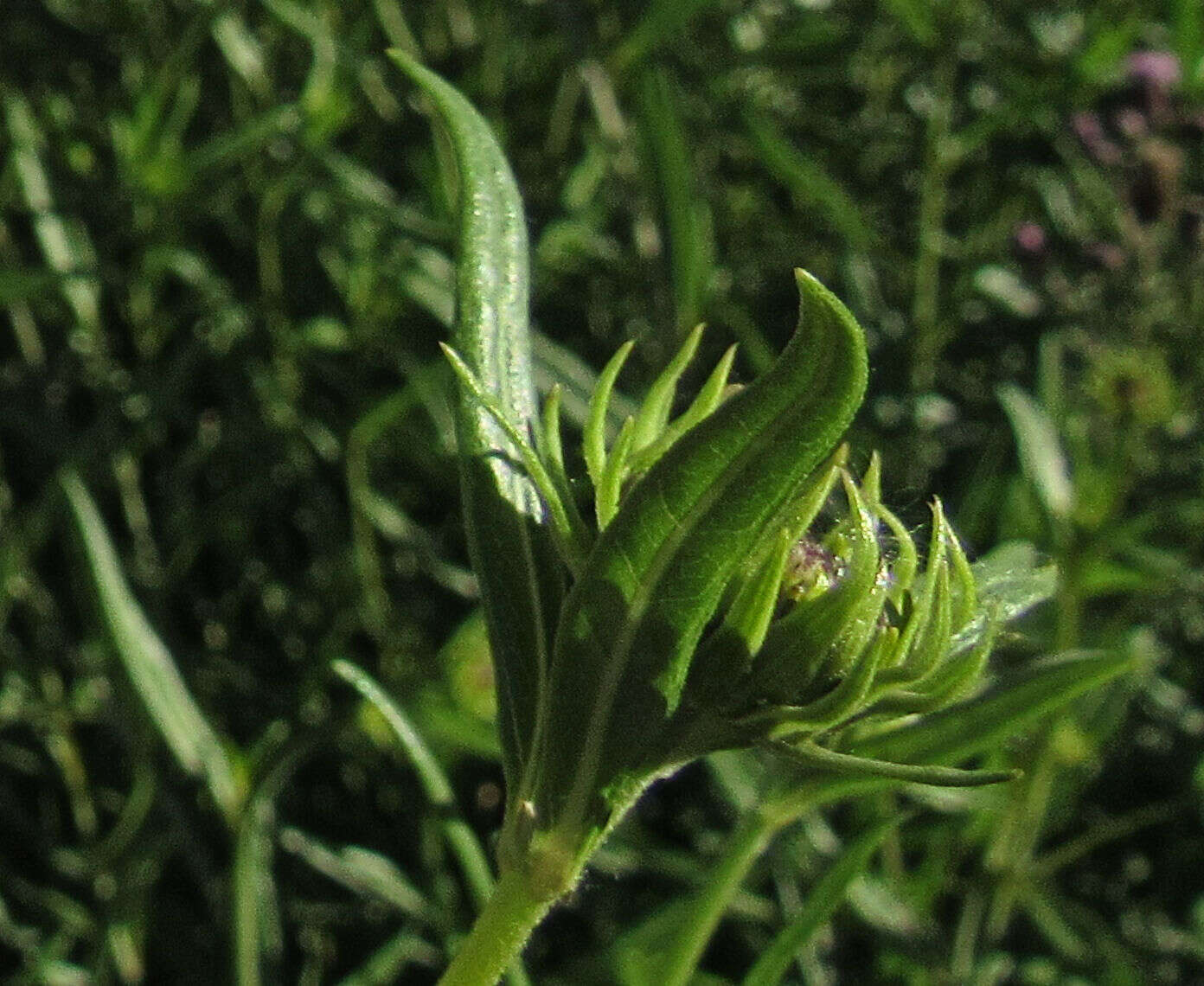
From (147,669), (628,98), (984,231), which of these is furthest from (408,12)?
(147,669)

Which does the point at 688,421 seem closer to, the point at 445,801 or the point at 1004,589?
the point at 1004,589

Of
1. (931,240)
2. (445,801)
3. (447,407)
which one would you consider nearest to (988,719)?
(445,801)

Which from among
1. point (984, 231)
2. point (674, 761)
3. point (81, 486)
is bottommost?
point (984, 231)

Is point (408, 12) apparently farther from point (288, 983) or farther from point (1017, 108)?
point (288, 983)

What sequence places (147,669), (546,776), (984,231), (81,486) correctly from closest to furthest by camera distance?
(546,776) < (147,669) < (81,486) < (984,231)

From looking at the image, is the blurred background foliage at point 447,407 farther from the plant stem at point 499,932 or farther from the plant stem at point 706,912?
the plant stem at point 499,932
